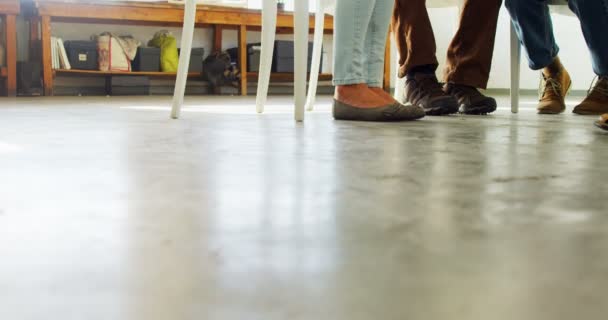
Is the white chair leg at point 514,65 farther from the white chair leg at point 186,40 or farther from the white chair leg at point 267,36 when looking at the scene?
the white chair leg at point 186,40

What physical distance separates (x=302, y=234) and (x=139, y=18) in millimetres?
4097

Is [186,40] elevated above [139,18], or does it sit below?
below

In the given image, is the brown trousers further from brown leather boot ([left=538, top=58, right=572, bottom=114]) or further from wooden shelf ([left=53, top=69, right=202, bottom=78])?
wooden shelf ([left=53, top=69, right=202, bottom=78])

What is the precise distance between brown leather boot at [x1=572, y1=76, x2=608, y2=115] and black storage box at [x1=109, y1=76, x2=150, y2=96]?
2.99 metres

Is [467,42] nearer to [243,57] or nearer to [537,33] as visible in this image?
[537,33]

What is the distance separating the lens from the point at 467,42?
2.04 meters

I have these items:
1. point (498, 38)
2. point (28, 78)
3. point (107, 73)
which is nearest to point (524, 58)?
point (498, 38)

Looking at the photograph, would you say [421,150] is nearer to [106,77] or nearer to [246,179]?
[246,179]

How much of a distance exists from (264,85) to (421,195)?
1.55 metres

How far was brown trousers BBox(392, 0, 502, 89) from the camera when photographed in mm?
1918

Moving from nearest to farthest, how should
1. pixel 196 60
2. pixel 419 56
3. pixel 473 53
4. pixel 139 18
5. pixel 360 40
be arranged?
pixel 360 40 < pixel 419 56 < pixel 473 53 < pixel 139 18 < pixel 196 60

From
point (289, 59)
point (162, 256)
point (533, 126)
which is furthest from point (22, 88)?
point (162, 256)

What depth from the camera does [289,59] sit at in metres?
4.76

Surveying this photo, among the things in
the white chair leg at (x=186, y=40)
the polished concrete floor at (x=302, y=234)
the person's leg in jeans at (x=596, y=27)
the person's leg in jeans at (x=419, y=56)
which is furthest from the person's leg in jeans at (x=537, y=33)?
the polished concrete floor at (x=302, y=234)
